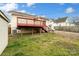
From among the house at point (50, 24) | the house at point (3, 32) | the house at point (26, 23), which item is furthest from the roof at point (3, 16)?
the house at point (50, 24)

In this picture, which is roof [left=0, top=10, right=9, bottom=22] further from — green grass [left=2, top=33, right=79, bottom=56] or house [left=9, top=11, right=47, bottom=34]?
green grass [left=2, top=33, right=79, bottom=56]

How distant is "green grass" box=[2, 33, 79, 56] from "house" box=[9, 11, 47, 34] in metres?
0.13

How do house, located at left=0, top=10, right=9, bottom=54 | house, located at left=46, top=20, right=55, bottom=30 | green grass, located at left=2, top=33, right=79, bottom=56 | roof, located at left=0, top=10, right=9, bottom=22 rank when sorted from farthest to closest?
house, located at left=46, top=20, right=55, bottom=30, green grass, located at left=2, top=33, right=79, bottom=56, house, located at left=0, top=10, right=9, bottom=54, roof, located at left=0, top=10, right=9, bottom=22

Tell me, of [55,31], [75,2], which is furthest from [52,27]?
[75,2]

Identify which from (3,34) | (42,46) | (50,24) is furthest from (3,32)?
(50,24)

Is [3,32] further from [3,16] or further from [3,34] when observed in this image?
[3,16]

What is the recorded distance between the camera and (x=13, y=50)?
11.3 ft

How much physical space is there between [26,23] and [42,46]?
1.82ft

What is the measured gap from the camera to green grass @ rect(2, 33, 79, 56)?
136 inches

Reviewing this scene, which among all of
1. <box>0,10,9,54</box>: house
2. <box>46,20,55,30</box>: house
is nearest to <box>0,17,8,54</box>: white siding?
<box>0,10,9,54</box>: house

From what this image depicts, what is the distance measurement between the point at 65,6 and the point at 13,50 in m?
1.33

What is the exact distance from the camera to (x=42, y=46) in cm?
354

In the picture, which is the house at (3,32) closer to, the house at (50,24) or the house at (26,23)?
the house at (26,23)

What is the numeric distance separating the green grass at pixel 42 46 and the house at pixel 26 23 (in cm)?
13
